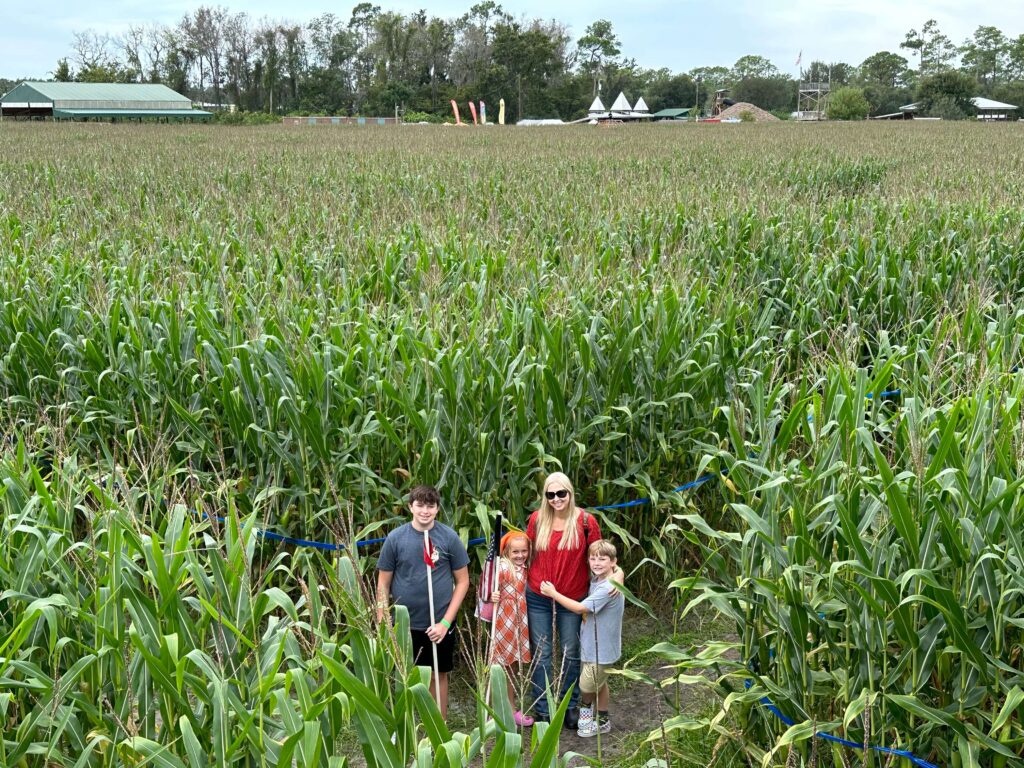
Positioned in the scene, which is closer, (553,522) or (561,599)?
(561,599)

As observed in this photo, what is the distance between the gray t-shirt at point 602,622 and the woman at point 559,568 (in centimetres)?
7

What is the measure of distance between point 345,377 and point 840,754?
341cm

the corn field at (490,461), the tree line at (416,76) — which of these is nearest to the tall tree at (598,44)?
the tree line at (416,76)

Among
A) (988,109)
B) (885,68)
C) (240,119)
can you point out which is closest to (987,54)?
(885,68)

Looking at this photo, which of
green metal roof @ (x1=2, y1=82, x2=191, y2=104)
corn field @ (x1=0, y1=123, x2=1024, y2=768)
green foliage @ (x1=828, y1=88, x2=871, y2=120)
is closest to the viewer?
corn field @ (x1=0, y1=123, x2=1024, y2=768)

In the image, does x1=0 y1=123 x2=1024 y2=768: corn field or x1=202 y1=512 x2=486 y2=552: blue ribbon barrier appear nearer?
x1=0 y1=123 x2=1024 y2=768: corn field

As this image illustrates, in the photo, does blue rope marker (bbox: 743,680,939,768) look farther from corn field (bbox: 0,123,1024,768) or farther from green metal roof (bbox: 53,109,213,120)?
green metal roof (bbox: 53,109,213,120)

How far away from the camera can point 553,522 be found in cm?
473

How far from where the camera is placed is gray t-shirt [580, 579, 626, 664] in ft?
15.0

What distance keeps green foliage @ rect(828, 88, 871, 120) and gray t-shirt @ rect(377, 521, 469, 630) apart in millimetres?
82789

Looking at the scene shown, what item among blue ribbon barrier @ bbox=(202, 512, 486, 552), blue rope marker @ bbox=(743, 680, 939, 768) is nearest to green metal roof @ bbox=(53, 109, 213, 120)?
blue ribbon barrier @ bbox=(202, 512, 486, 552)

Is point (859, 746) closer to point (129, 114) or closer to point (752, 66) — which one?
point (129, 114)

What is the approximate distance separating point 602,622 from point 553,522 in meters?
0.54

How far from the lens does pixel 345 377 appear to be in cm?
578
